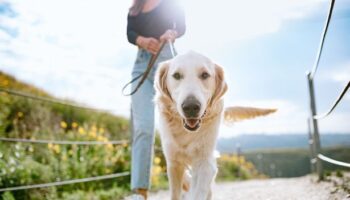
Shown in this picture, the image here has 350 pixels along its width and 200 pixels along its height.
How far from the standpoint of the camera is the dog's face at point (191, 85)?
2625 mm

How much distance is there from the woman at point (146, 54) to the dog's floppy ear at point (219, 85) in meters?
0.63

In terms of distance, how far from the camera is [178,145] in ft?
9.75

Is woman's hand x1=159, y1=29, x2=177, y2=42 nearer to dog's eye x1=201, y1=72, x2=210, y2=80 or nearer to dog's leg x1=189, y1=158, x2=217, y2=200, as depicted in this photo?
dog's eye x1=201, y1=72, x2=210, y2=80

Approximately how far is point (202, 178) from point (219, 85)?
0.60 metres

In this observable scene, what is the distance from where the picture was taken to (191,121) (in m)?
2.73

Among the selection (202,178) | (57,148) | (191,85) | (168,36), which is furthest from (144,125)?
(57,148)

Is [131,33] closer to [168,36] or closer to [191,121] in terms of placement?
[168,36]

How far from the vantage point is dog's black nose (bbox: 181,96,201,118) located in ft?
8.48

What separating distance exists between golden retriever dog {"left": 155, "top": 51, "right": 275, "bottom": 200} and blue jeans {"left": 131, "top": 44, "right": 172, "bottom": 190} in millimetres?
404

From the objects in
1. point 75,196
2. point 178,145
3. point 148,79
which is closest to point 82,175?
point 75,196

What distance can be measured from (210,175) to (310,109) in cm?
404

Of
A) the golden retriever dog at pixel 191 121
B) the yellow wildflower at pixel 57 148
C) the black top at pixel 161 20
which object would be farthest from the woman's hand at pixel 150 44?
the yellow wildflower at pixel 57 148

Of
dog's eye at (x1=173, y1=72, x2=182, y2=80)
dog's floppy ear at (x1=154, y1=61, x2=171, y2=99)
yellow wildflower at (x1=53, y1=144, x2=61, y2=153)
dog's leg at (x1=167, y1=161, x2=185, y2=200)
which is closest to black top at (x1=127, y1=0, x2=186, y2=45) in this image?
dog's floppy ear at (x1=154, y1=61, x2=171, y2=99)

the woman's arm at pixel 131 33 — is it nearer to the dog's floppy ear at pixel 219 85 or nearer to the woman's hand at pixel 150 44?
the woman's hand at pixel 150 44
